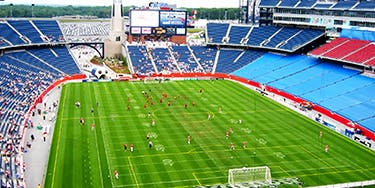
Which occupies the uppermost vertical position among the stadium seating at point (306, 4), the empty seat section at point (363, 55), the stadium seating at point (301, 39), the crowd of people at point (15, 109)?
the stadium seating at point (306, 4)

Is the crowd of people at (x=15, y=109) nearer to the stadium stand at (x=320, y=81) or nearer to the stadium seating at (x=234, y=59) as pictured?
the stadium seating at (x=234, y=59)

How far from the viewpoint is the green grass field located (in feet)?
120

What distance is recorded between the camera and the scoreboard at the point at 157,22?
9712 cm

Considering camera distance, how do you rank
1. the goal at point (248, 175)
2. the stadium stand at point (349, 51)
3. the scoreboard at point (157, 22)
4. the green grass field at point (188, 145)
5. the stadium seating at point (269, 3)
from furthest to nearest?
1. the stadium seating at point (269, 3)
2. the scoreboard at point (157, 22)
3. the stadium stand at point (349, 51)
4. the green grass field at point (188, 145)
5. the goal at point (248, 175)

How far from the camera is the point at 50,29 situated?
95.7 m

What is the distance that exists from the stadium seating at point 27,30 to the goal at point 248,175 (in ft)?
210

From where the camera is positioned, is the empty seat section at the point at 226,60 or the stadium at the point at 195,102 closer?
the stadium at the point at 195,102

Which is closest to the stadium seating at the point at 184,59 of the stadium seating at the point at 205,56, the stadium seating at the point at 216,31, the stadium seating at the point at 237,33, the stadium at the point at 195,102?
the stadium at the point at 195,102

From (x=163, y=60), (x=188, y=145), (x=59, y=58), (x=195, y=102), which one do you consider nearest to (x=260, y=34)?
(x=163, y=60)

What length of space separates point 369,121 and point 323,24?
37.8 metres

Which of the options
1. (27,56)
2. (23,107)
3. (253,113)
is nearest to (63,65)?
(27,56)

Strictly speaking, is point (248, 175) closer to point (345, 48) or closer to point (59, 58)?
point (345, 48)

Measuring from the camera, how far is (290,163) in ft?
130

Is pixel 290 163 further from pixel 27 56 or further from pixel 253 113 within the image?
pixel 27 56
